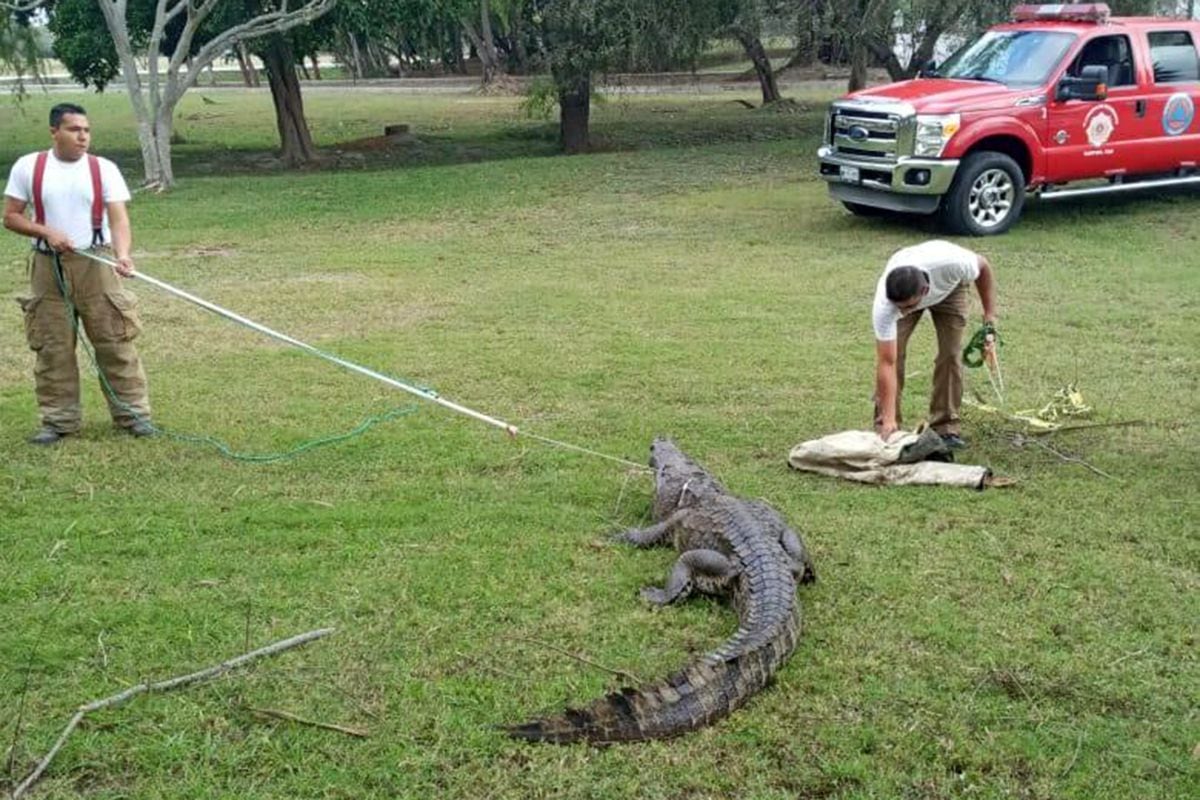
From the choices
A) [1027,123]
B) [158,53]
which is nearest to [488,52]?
[158,53]

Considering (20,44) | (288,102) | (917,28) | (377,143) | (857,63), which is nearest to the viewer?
(917,28)

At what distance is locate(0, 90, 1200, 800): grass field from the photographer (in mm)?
3482

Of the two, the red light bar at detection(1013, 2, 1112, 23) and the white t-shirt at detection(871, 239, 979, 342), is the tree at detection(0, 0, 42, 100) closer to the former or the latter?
the red light bar at detection(1013, 2, 1112, 23)

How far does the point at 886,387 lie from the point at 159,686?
11.2 ft

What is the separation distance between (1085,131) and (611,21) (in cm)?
836

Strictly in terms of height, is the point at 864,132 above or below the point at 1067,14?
below

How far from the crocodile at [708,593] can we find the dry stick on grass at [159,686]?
959 mm

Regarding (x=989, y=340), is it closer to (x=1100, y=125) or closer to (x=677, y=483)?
(x=677, y=483)

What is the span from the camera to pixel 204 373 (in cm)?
771

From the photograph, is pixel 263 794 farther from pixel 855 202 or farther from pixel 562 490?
pixel 855 202

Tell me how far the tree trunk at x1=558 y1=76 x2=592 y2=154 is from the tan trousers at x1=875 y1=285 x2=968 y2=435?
1501cm

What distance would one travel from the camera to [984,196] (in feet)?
39.6

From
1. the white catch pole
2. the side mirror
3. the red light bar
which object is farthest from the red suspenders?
the red light bar

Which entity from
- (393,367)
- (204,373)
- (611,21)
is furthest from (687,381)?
(611,21)
